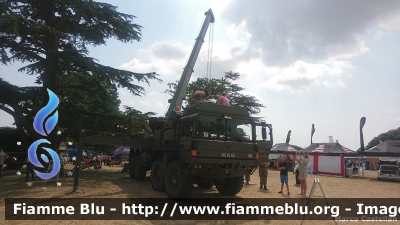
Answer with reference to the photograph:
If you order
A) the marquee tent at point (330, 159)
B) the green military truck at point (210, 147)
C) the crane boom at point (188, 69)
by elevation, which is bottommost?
the marquee tent at point (330, 159)

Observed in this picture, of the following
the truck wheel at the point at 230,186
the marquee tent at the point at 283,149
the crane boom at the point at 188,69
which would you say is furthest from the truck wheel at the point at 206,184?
the marquee tent at the point at 283,149

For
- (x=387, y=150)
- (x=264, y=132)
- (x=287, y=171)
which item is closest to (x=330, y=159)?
(x=387, y=150)

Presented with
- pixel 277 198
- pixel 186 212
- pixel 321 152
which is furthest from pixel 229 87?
pixel 186 212

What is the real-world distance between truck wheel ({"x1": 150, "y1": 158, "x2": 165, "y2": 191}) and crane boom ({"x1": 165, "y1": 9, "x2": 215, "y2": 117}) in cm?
397

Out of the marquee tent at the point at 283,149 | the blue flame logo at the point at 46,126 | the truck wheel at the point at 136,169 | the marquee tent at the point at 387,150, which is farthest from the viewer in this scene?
the marquee tent at the point at 283,149

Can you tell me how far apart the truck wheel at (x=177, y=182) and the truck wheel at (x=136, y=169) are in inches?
206

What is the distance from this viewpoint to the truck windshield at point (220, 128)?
8.57 metres

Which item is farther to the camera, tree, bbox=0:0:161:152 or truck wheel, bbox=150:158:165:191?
tree, bbox=0:0:161:152

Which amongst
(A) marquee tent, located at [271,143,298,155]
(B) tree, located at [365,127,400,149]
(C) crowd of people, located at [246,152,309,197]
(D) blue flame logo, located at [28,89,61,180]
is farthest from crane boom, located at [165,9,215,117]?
(B) tree, located at [365,127,400,149]

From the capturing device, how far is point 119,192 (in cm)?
1108

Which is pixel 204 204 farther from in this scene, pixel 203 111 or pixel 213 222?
pixel 203 111

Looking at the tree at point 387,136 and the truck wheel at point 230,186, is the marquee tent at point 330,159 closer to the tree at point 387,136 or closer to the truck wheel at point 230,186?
the truck wheel at point 230,186

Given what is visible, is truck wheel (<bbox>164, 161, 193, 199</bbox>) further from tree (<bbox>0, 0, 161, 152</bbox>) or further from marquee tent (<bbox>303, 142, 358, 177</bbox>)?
marquee tent (<bbox>303, 142, 358, 177</bbox>)

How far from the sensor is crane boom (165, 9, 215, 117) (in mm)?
15016
